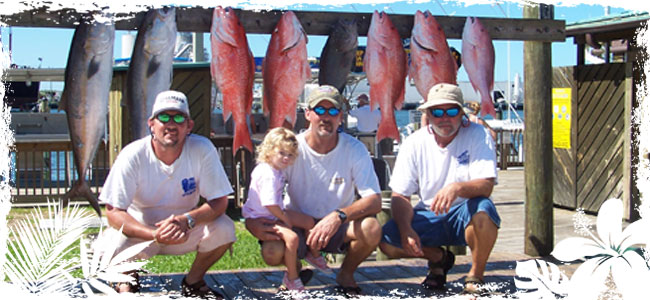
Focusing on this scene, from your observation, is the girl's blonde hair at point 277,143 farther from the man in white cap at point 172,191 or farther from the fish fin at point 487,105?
the fish fin at point 487,105

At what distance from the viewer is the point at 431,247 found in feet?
13.4

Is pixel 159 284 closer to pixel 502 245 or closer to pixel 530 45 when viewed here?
pixel 530 45

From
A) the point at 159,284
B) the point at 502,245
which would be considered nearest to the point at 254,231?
the point at 159,284

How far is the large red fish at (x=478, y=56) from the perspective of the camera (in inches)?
171

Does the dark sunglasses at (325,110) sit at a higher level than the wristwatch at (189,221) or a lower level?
higher

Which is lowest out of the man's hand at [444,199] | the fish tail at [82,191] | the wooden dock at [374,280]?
the wooden dock at [374,280]

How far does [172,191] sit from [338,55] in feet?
4.28

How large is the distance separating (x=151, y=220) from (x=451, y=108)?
1.82 metres

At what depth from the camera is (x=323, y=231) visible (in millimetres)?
3617

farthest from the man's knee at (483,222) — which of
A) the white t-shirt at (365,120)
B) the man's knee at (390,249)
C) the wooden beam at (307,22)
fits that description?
the white t-shirt at (365,120)

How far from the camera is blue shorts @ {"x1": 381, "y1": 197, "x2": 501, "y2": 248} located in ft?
12.6

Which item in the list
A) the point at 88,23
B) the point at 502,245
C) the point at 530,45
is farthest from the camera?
the point at 502,245

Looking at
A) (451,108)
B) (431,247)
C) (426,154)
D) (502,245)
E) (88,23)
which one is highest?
(88,23)

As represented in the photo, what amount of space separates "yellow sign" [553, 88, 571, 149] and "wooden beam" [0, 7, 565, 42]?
3653 mm
